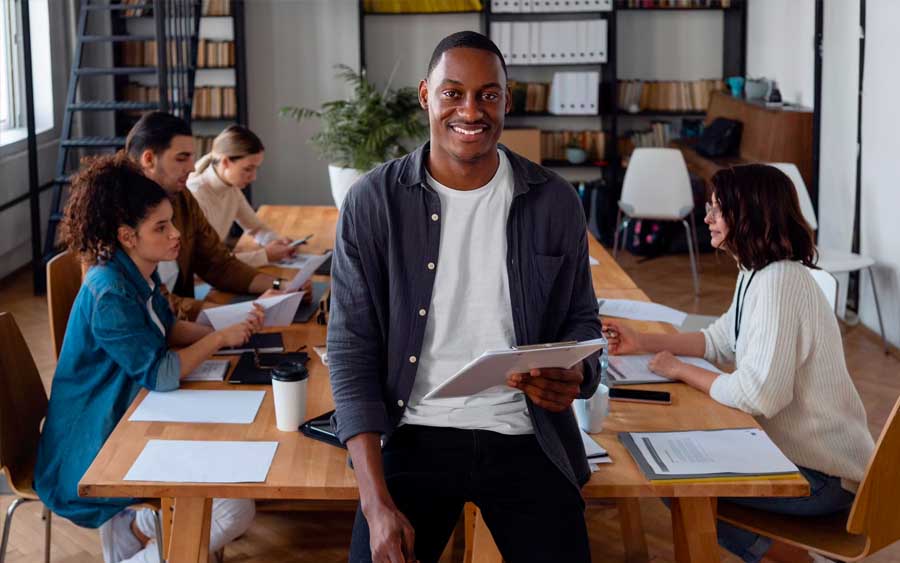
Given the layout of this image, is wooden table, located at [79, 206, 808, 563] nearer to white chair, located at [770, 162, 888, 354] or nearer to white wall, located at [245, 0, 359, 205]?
white chair, located at [770, 162, 888, 354]

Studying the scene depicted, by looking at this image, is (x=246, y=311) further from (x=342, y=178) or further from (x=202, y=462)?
(x=342, y=178)

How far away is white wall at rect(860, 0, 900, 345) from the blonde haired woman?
294 centimetres

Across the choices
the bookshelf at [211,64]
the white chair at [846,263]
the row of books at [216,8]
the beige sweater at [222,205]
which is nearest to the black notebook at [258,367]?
the beige sweater at [222,205]

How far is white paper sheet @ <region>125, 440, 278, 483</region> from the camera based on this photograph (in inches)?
79.0

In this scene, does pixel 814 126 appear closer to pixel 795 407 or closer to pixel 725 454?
pixel 795 407

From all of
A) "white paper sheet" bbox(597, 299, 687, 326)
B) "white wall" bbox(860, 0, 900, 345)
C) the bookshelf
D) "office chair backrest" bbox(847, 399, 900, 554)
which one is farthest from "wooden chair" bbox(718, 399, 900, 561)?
the bookshelf

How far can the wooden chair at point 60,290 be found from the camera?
2.95m

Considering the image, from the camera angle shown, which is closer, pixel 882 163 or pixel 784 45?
pixel 882 163

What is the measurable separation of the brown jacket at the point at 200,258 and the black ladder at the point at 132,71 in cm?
305

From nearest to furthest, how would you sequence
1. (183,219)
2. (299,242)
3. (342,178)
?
(183,219), (299,242), (342,178)

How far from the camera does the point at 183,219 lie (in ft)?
12.1

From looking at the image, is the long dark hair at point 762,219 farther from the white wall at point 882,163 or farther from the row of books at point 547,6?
the row of books at point 547,6

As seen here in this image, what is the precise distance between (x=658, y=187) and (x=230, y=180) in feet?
10.3

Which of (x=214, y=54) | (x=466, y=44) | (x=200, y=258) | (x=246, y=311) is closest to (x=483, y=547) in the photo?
(x=466, y=44)
